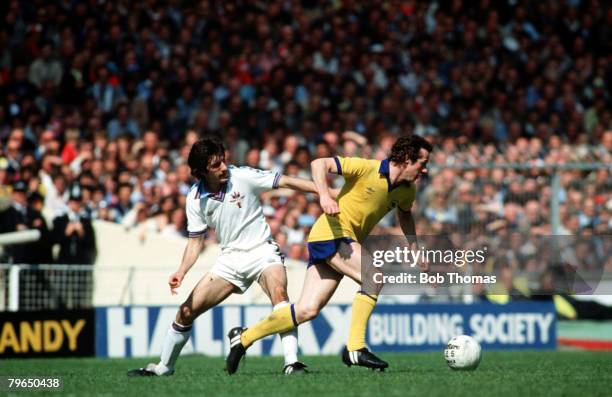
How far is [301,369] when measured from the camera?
10.2 meters

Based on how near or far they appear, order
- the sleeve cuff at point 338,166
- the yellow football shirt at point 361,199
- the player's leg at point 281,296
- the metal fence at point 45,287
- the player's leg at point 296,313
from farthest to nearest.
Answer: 1. the metal fence at point 45,287
2. the player's leg at point 281,296
3. the yellow football shirt at point 361,199
4. the player's leg at point 296,313
5. the sleeve cuff at point 338,166

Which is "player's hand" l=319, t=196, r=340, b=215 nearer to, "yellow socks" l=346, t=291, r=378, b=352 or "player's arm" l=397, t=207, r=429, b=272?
"yellow socks" l=346, t=291, r=378, b=352

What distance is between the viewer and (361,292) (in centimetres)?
1010

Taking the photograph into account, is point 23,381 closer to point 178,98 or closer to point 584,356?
point 584,356

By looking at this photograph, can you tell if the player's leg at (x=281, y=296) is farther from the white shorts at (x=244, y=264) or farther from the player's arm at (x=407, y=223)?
the player's arm at (x=407, y=223)

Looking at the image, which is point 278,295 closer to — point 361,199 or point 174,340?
point 174,340

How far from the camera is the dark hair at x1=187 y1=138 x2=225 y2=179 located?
9.60 metres

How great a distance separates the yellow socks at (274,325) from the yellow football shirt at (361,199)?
0.68 metres

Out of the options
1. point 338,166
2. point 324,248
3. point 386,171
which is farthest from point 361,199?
point 324,248

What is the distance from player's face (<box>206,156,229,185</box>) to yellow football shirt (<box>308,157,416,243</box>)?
0.93 m

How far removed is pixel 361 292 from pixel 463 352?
3.71ft

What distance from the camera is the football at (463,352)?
10359mm

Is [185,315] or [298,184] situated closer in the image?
[298,184]

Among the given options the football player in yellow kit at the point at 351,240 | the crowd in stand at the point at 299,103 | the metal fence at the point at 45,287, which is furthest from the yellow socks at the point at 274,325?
the crowd in stand at the point at 299,103
